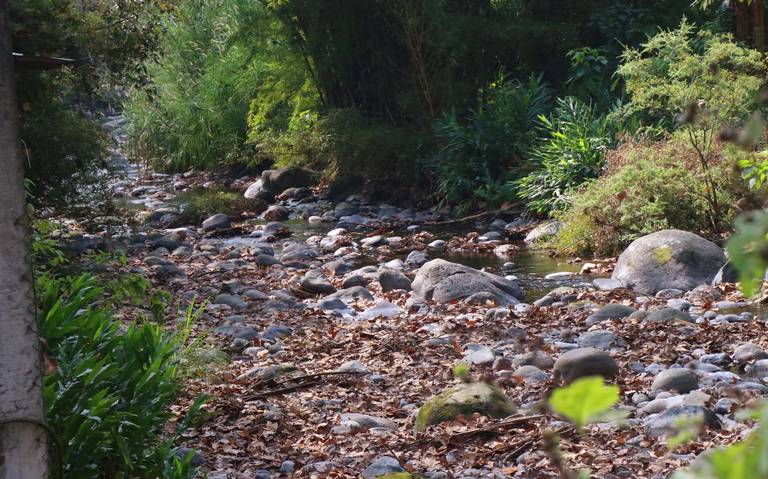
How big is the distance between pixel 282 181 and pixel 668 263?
9214 mm

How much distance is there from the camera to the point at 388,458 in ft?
13.9

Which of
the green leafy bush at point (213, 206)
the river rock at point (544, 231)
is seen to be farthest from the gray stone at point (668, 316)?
the green leafy bush at point (213, 206)

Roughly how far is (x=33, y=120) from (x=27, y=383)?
18.8 feet

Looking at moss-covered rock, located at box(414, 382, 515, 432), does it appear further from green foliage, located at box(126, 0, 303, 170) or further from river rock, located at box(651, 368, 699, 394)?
green foliage, located at box(126, 0, 303, 170)

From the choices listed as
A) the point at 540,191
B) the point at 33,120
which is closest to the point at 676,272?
the point at 540,191

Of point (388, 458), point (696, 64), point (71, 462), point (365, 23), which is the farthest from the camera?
point (365, 23)

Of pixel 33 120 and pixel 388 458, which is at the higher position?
pixel 33 120

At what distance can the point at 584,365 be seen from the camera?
5.43 m

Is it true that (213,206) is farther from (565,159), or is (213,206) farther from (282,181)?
(565,159)

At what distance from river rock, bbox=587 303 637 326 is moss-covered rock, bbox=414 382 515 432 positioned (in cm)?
245

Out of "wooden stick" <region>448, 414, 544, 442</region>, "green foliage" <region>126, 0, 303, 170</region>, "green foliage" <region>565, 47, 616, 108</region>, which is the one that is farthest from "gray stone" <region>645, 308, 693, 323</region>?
"green foliage" <region>126, 0, 303, 170</region>

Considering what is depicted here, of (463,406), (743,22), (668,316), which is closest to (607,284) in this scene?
(668,316)

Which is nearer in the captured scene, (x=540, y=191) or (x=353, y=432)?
(x=353, y=432)

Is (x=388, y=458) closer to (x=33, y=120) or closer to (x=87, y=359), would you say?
(x=87, y=359)
